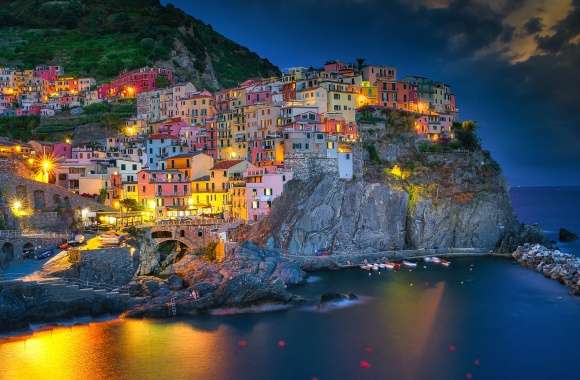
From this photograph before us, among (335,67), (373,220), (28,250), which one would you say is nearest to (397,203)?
(373,220)

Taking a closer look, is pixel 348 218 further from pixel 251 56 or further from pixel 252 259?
pixel 251 56

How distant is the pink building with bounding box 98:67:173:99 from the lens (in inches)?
2938

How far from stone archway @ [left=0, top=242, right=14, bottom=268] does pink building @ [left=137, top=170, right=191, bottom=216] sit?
46.4 ft

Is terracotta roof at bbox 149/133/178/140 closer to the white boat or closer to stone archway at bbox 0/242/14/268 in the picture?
the white boat

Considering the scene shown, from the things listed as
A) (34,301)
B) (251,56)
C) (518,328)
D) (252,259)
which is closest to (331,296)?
(252,259)

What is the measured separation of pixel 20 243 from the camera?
117 feet

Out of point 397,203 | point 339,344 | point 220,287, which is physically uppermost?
point 397,203

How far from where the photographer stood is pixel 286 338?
30.7 meters

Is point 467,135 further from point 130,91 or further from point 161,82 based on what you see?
point 130,91

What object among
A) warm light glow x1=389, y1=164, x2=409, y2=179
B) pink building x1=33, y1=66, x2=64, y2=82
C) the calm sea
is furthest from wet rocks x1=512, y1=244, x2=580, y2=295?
pink building x1=33, y1=66, x2=64, y2=82

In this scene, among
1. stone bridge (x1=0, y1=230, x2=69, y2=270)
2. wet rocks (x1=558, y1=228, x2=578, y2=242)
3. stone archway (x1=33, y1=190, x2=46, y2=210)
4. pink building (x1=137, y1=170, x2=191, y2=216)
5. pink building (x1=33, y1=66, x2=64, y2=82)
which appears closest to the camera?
stone bridge (x1=0, y1=230, x2=69, y2=270)

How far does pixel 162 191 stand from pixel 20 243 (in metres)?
14.8

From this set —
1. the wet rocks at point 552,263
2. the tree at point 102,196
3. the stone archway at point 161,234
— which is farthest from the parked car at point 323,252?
the tree at point 102,196

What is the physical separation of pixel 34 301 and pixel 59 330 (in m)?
2.11
